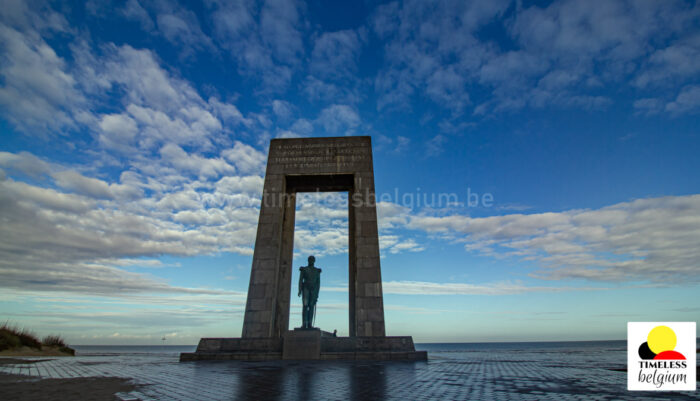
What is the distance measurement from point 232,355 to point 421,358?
734cm

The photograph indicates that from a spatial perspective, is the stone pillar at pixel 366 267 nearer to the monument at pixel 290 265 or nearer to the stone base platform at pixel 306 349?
the monument at pixel 290 265

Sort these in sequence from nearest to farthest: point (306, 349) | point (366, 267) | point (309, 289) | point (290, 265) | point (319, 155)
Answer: point (306, 349) → point (309, 289) → point (366, 267) → point (319, 155) → point (290, 265)

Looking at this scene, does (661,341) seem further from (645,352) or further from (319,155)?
(319,155)

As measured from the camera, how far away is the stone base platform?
1488cm

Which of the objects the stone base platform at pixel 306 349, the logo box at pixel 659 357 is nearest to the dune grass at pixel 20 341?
the stone base platform at pixel 306 349

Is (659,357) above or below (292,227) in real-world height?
below

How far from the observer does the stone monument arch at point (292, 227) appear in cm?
1992

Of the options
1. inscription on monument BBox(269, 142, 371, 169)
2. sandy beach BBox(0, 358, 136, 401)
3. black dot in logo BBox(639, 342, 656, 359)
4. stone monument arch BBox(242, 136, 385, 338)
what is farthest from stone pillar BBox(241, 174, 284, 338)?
black dot in logo BBox(639, 342, 656, 359)

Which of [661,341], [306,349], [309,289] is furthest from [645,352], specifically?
[309,289]

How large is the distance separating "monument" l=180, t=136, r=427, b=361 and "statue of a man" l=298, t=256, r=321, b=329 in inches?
49.3

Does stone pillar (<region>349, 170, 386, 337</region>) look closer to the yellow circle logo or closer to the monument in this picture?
the monument

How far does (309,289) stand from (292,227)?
8454 mm

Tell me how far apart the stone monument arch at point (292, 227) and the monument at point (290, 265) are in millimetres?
47

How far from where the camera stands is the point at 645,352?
677cm
